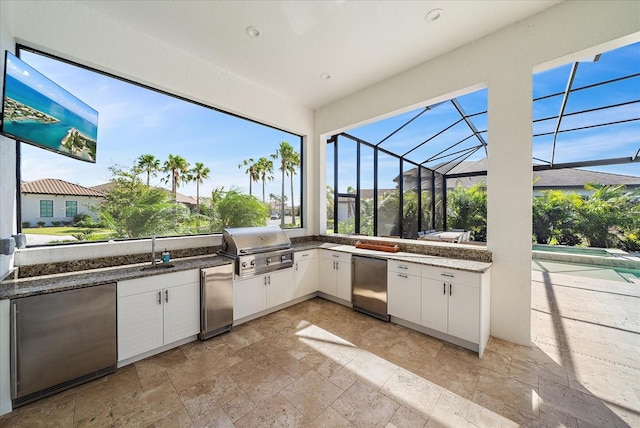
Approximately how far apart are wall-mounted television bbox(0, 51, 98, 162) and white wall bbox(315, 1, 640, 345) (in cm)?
392

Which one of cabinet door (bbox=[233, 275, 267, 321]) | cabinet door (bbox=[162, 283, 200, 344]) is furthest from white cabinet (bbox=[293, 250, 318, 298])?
cabinet door (bbox=[162, 283, 200, 344])

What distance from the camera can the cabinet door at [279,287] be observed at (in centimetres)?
328

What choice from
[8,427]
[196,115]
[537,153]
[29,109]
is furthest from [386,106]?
[537,153]

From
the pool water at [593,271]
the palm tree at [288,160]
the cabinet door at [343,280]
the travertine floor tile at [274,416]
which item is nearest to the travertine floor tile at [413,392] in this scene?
the travertine floor tile at [274,416]

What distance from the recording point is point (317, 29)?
99.4 inches

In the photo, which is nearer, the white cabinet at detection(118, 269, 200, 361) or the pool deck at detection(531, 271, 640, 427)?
the pool deck at detection(531, 271, 640, 427)

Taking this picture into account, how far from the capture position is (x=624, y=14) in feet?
6.45

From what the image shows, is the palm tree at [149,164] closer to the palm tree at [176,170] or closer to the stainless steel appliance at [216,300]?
the palm tree at [176,170]

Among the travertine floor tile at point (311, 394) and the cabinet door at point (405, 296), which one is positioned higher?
the cabinet door at point (405, 296)

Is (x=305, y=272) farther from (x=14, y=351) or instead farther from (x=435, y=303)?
(x=14, y=351)

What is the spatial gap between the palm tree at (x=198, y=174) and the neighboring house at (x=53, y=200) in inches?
46.2

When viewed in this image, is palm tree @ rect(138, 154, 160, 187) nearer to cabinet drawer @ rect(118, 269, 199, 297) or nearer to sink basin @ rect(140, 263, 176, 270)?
sink basin @ rect(140, 263, 176, 270)

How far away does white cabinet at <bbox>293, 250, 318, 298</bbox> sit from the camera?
11.9 feet

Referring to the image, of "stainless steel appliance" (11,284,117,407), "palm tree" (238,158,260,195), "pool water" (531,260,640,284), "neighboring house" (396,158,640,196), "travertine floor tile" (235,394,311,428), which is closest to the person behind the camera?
"travertine floor tile" (235,394,311,428)
